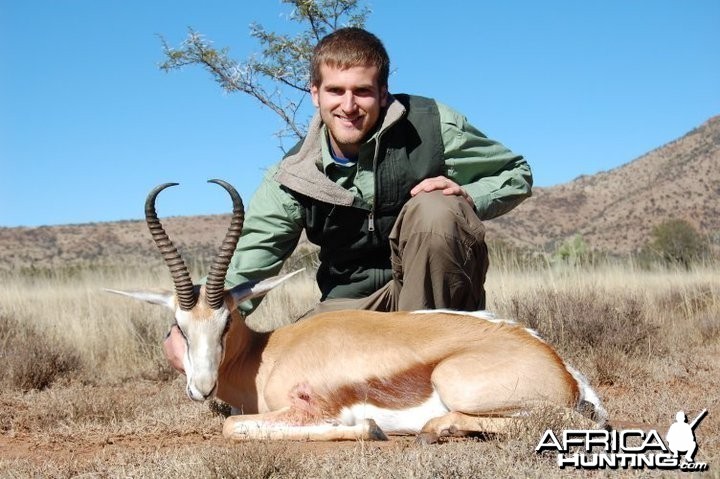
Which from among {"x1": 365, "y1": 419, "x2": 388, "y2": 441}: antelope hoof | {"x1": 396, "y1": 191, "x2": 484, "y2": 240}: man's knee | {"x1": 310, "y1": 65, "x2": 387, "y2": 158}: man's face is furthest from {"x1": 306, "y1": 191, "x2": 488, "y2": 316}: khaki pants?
{"x1": 365, "y1": 419, "x2": 388, "y2": 441}: antelope hoof

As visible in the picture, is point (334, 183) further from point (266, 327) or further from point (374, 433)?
point (266, 327)

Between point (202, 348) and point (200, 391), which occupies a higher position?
point (202, 348)

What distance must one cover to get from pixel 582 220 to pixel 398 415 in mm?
55886

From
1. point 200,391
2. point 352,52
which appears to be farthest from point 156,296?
point 352,52

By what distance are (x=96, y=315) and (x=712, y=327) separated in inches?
323

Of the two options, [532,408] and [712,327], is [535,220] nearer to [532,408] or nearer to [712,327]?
[712,327]

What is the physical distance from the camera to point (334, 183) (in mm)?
5965

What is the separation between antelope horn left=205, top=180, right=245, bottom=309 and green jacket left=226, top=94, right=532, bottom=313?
647mm

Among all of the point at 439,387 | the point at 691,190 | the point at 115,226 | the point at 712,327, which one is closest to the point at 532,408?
the point at 439,387

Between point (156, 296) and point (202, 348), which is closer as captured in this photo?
point (202, 348)

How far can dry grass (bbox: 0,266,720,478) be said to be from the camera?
13.1ft

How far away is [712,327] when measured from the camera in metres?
9.30

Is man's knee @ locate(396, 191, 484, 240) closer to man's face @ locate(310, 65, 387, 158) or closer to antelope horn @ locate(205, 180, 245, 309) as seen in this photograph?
man's face @ locate(310, 65, 387, 158)

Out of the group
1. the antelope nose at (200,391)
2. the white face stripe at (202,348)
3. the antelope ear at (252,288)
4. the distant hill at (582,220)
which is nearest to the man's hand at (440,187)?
the antelope ear at (252,288)
